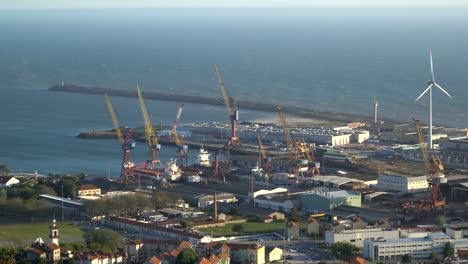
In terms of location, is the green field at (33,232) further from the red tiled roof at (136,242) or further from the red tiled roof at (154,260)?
the red tiled roof at (154,260)

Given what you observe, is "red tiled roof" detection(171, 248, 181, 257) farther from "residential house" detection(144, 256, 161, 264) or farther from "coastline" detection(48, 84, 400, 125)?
"coastline" detection(48, 84, 400, 125)

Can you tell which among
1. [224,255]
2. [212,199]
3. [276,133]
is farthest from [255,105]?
[224,255]

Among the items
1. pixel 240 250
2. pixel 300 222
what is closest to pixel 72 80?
pixel 300 222

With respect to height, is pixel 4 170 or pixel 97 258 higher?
pixel 4 170

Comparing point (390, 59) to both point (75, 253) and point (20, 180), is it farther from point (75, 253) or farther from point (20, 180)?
point (75, 253)

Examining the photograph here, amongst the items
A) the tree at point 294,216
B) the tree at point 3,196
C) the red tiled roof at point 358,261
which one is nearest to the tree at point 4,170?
the tree at point 3,196

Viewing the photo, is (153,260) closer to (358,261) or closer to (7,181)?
(358,261)

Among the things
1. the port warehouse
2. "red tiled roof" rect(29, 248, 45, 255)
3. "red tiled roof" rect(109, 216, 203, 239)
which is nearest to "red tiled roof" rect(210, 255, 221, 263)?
"red tiled roof" rect(109, 216, 203, 239)
